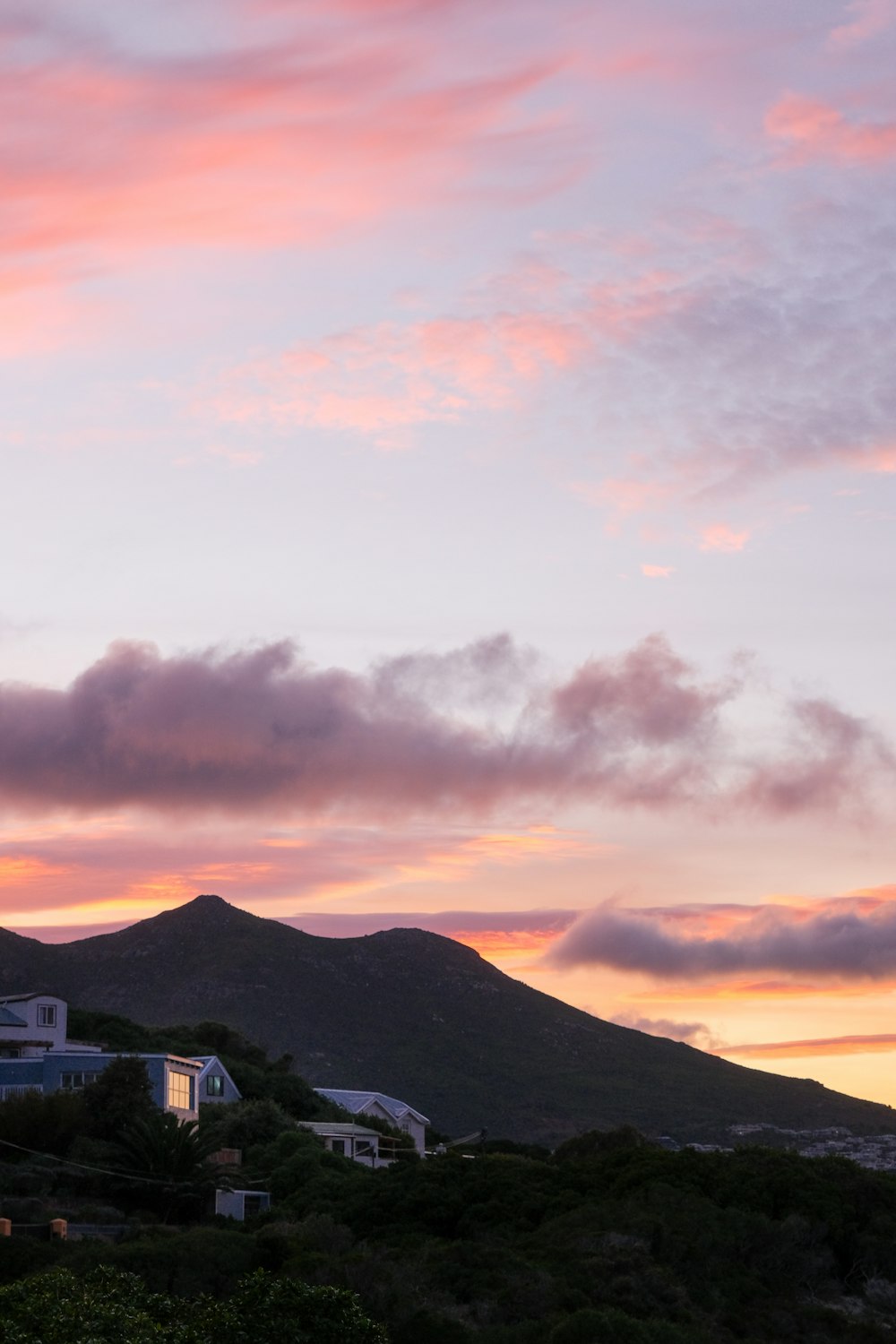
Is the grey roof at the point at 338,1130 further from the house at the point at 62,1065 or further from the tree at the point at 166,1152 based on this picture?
the tree at the point at 166,1152

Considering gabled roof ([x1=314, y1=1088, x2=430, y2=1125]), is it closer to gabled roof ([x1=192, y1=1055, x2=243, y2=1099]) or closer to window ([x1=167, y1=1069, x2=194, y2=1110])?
gabled roof ([x1=192, y1=1055, x2=243, y2=1099])

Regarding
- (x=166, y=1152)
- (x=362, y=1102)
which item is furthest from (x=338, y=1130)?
Answer: (x=166, y=1152)

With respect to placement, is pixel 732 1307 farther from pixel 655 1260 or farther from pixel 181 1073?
pixel 181 1073

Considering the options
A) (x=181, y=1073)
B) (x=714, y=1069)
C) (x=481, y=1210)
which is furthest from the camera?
(x=714, y=1069)

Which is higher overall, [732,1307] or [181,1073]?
[181,1073]

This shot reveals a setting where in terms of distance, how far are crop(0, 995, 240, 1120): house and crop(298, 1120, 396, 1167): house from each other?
17.3ft

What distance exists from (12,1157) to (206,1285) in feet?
61.9

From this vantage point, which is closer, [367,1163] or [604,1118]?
[367,1163]

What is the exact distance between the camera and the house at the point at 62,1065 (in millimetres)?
60156

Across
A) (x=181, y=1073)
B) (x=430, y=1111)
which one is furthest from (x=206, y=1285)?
(x=430, y=1111)

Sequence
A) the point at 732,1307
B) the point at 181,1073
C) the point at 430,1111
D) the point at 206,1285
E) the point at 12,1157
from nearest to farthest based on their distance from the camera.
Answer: the point at 206,1285 → the point at 732,1307 → the point at 12,1157 → the point at 181,1073 → the point at 430,1111

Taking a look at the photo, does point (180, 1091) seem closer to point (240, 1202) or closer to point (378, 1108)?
point (240, 1202)

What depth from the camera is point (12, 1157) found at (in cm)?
5166

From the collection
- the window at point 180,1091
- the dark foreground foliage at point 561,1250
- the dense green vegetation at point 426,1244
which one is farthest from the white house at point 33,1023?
the dark foreground foliage at point 561,1250
